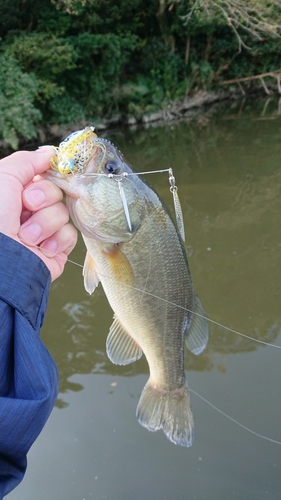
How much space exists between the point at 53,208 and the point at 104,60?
13.1m

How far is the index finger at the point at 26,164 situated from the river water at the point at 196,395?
209cm

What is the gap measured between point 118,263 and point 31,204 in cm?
48

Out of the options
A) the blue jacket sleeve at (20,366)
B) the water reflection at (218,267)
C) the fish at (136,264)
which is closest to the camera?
the blue jacket sleeve at (20,366)

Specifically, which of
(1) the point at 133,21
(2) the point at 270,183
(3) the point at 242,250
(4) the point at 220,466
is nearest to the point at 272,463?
(4) the point at 220,466

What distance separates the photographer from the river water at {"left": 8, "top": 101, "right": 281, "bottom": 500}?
2479 millimetres

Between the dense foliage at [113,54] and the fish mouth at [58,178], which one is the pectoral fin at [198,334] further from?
the dense foliage at [113,54]

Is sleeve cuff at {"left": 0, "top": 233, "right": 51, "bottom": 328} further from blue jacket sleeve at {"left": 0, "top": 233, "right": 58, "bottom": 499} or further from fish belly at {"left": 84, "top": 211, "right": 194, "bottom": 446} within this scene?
fish belly at {"left": 84, "top": 211, "right": 194, "bottom": 446}

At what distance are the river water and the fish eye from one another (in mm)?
1999

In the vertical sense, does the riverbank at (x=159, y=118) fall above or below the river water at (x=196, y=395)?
below

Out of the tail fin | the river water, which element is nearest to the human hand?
the tail fin

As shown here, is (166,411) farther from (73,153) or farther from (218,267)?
(218,267)

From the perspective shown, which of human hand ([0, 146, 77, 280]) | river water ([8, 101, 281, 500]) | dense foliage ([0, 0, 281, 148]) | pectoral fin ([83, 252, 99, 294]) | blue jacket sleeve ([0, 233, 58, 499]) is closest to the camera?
blue jacket sleeve ([0, 233, 58, 499])

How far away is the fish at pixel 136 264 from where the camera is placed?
157 centimetres

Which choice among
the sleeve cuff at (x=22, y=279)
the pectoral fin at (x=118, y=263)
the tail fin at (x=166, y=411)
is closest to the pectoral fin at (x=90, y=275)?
the pectoral fin at (x=118, y=263)
